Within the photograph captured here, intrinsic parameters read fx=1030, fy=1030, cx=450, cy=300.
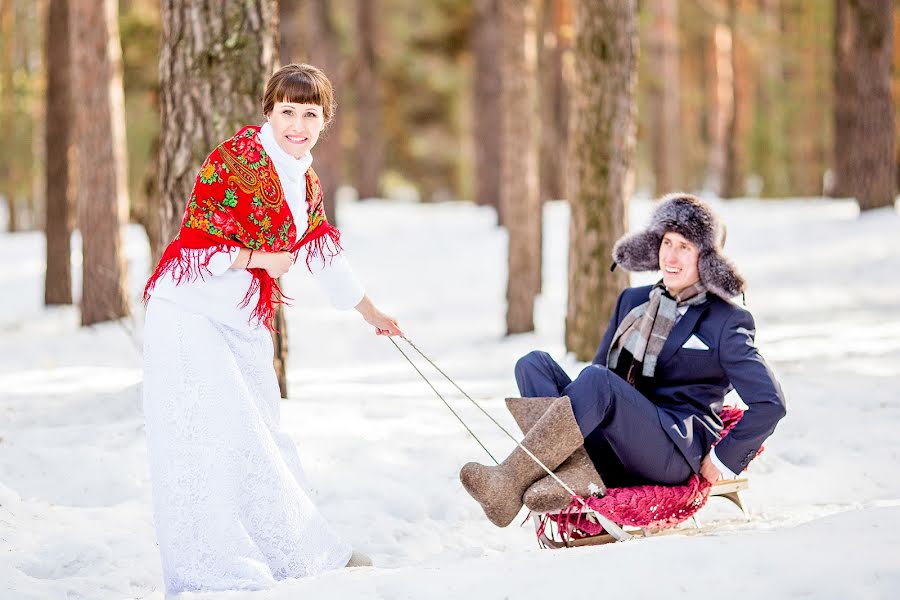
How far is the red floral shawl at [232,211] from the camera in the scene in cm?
359

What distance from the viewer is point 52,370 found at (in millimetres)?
8242

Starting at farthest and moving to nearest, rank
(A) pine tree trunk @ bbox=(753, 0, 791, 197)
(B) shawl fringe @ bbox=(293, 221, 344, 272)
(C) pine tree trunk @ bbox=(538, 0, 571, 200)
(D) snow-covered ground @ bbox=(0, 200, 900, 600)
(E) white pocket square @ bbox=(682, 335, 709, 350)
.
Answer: (A) pine tree trunk @ bbox=(753, 0, 791, 197)
(C) pine tree trunk @ bbox=(538, 0, 571, 200)
(E) white pocket square @ bbox=(682, 335, 709, 350)
(B) shawl fringe @ bbox=(293, 221, 344, 272)
(D) snow-covered ground @ bbox=(0, 200, 900, 600)

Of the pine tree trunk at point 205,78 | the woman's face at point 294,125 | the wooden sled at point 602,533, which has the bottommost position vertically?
the wooden sled at point 602,533

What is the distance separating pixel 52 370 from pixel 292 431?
339 centimetres

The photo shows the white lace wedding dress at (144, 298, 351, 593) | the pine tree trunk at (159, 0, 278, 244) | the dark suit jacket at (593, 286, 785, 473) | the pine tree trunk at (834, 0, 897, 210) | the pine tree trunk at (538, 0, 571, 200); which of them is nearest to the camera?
the white lace wedding dress at (144, 298, 351, 593)

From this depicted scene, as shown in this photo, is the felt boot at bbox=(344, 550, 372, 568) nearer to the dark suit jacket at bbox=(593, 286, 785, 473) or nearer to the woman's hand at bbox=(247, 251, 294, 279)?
the woman's hand at bbox=(247, 251, 294, 279)

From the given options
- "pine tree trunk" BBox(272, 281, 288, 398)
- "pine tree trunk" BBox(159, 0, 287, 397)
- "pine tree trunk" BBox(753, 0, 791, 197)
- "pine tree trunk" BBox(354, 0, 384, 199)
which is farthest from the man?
"pine tree trunk" BBox(753, 0, 791, 197)

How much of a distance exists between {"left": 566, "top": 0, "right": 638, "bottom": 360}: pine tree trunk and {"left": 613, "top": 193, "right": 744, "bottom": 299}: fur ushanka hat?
3161 mm

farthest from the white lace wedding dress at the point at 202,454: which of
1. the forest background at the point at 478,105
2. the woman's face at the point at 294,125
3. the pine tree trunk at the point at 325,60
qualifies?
the pine tree trunk at the point at 325,60

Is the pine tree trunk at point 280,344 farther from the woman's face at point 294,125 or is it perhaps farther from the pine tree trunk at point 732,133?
the pine tree trunk at point 732,133

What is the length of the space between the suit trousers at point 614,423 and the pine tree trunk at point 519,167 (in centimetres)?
635

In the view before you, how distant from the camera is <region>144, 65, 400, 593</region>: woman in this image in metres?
3.59

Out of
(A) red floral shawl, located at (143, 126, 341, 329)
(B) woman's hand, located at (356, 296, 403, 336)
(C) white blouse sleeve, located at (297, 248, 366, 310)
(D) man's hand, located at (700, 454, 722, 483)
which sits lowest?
(D) man's hand, located at (700, 454, 722, 483)

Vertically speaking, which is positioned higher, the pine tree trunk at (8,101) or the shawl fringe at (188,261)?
the pine tree trunk at (8,101)
